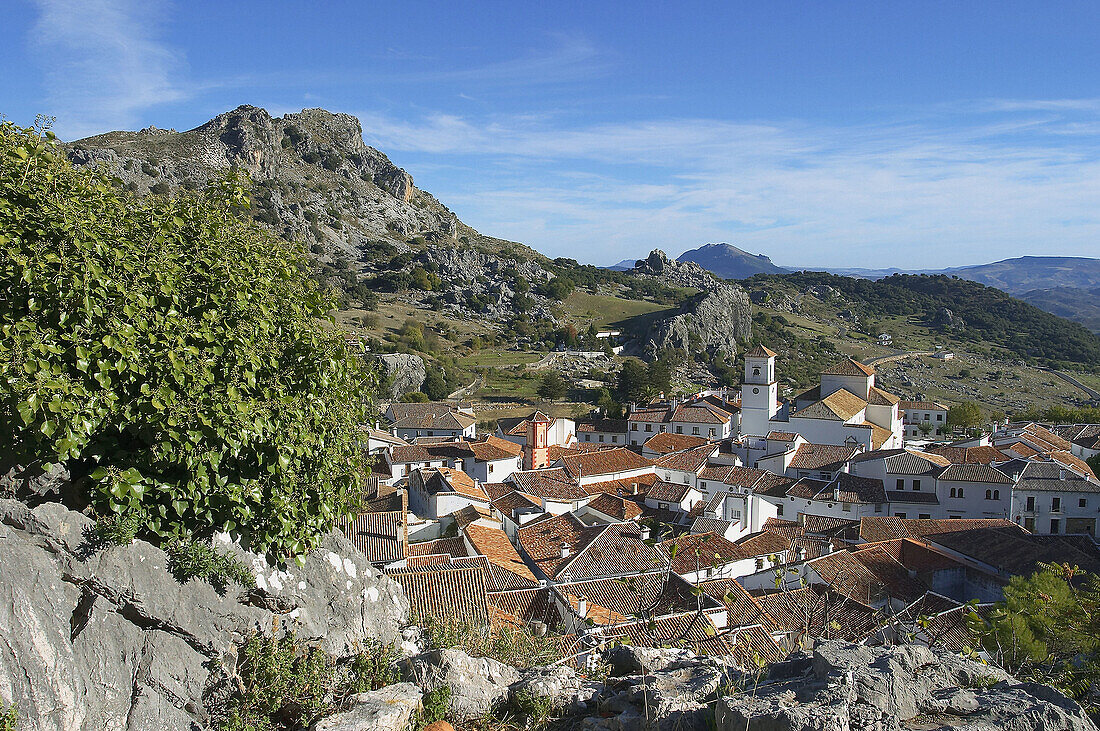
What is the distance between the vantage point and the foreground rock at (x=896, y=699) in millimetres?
4051

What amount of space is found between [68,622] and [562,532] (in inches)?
951

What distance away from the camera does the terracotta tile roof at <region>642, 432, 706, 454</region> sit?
45.8 metres

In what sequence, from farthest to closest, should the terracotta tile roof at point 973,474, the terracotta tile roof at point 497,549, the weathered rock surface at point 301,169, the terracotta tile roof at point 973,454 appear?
the weathered rock surface at point 301,169
the terracotta tile roof at point 973,454
the terracotta tile roof at point 973,474
the terracotta tile roof at point 497,549

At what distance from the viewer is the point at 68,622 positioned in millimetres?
4039

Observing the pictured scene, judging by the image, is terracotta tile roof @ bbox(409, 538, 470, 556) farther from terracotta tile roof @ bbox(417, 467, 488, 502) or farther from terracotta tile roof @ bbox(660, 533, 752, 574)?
terracotta tile roof @ bbox(660, 533, 752, 574)

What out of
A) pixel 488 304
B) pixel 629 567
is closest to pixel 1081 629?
pixel 629 567

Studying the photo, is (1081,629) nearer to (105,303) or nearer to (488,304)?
(105,303)

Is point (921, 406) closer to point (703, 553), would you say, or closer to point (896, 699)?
point (703, 553)

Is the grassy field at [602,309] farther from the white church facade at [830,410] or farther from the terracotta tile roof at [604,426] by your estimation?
the white church facade at [830,410]

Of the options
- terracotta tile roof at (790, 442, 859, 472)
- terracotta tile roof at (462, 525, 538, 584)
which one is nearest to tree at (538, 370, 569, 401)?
terracotta tile roof at (790, 442, 859, 472)

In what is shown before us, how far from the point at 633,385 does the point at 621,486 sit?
3457 cm

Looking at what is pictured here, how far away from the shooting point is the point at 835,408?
1823 inches

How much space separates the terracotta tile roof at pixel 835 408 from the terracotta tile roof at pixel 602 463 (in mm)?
12503

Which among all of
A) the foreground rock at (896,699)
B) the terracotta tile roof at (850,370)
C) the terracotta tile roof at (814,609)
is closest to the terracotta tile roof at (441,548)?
the terracotta tile roof at (814,609)
